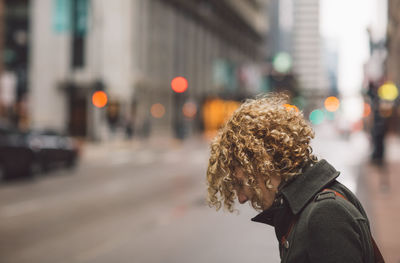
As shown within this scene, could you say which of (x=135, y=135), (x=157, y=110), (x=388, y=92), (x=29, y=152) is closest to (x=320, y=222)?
(x=388, y=92)

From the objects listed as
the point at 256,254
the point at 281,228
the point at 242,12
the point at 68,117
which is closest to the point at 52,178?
the point at 256,254

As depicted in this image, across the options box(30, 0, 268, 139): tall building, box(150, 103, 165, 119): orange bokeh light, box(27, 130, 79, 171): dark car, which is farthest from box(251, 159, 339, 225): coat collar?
box(150, 103, 165, 119): orange bokeh light

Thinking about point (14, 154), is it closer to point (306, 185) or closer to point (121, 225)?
point (121, 225)

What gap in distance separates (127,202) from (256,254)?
5.88 meters

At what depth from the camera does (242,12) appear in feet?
281

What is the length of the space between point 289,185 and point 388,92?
1421 centimetres

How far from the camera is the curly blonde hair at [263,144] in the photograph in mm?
1904

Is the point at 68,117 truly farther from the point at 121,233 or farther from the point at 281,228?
the point at 281,228

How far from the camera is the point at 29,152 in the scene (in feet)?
57.1

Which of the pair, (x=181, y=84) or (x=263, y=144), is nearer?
(x=263, y=144)

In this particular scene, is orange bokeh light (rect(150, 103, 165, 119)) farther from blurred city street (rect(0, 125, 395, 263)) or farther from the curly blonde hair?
the curly blonde hair

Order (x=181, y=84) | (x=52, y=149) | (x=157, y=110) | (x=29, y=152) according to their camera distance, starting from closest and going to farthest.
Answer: (x=29, y=152) < (x=52, y=149) < (x=181, y=84) < (x=157, y=110)

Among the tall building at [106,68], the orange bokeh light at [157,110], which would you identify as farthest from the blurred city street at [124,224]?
the orange bokeh light at [157,110]

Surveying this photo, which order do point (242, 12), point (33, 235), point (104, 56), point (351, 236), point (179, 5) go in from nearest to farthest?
point (351, 236) < point (33, 235) < point (104, 56) < point (179, 5) < point (242, 12)
